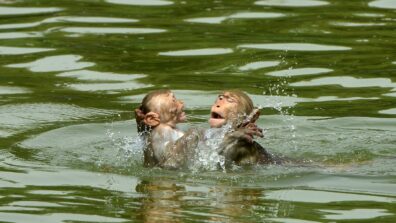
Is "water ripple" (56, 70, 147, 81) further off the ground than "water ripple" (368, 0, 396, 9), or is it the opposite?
"water ripple" (368, 0, 396, 9)

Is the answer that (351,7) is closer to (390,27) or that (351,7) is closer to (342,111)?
(390,27)

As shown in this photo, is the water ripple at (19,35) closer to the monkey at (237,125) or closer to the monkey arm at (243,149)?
the monkey at (237,125)

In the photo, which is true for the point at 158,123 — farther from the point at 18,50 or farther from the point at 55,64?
the point at 18,50

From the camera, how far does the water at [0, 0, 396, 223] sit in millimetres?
10086

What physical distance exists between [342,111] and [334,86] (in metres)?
1.11

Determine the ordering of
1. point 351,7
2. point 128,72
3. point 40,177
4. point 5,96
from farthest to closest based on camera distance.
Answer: point 351,7
point 128,72
point 5,96
point 40,177

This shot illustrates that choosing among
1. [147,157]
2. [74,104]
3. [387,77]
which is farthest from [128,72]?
[147,157]

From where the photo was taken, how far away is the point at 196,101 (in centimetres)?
1435

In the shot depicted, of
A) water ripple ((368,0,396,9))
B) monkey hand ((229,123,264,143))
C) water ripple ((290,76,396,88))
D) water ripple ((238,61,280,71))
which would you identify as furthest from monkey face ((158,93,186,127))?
water ripple ((368,0,396,9))

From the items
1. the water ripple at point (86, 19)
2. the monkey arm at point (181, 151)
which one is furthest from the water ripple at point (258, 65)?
the monkey arm at point (181, 151)

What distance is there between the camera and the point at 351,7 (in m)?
18.7

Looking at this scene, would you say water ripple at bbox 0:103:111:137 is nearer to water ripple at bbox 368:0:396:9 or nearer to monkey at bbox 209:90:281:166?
Answer: monkey at bbox 209:90:281:166

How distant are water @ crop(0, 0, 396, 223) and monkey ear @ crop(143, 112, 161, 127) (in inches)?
15.1

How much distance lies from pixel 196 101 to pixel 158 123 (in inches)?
109
